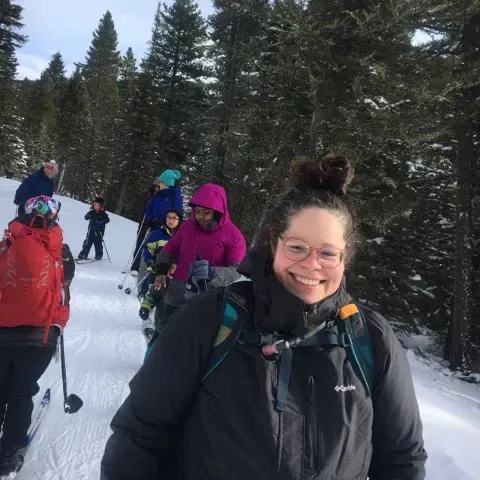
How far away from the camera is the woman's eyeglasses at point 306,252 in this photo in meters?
1.68

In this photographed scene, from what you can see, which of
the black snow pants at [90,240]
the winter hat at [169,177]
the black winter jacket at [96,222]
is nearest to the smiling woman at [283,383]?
the winter hat at [169,177]

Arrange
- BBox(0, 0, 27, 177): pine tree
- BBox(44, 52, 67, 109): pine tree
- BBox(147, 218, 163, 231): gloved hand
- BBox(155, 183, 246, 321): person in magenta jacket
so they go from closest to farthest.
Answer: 1. BBox(155, 183, 246, 321): person in magenta jacket
2. BBox(147, 218, 163, 231): gloved hand
3. BBox(0, 0, 27, 177): pine tree
4. BBox(44, 52, 67, 109): pine tree

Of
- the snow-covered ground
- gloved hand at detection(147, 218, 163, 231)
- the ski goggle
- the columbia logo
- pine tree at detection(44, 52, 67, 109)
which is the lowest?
the snow-covered ground

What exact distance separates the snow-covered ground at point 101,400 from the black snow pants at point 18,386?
0.37m

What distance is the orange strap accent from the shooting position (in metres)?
1.69

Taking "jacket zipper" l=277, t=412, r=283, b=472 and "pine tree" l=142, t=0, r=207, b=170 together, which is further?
"pine tree" l=142, t=0, r=207, b=170

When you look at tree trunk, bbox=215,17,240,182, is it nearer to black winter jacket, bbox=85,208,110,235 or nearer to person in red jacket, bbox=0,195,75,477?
black winter jacket, bbox=85,208,110,235

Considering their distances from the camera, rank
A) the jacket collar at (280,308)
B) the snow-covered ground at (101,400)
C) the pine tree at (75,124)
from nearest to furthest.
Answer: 1. the jacket collar at (280,308)
2. the snow-covered ground at (101,400)
3. the pine tree at (75,124)

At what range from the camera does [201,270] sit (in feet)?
12.3

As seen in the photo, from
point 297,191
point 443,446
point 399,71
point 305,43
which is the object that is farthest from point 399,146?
point 297,191

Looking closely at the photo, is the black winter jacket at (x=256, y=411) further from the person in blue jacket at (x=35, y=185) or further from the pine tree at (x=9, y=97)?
the pine tree at (x=9, y=97)

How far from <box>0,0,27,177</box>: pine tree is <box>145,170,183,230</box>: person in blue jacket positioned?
2839 cm

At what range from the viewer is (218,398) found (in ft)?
5.02

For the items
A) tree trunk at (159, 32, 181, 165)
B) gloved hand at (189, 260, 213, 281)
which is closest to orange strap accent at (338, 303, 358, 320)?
Result: gloved hand at (189, 260, 213, 281)
